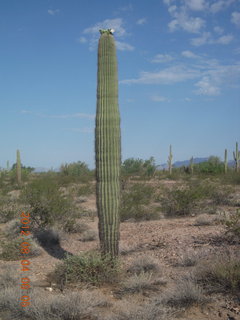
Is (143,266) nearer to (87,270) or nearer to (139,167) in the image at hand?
(87,270)

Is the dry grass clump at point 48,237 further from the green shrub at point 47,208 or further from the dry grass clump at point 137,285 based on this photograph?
the dry grass clump at point 137,285

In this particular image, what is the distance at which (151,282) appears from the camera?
5.89 metres

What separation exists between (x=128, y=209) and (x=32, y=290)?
23.2 ft

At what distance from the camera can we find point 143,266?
21.8 feet

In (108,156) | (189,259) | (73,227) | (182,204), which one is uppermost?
(108,156)

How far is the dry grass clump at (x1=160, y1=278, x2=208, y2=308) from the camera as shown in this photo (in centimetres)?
498

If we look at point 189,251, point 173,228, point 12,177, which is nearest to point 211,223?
point 173,228

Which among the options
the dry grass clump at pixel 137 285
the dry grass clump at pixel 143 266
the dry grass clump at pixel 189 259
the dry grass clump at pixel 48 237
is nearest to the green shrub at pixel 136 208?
the dry grass clump at pixel 48 237

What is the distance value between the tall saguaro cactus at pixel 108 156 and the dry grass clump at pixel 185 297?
185cm

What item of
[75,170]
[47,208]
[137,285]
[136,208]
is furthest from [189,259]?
[75,170]

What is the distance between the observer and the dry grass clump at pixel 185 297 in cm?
498

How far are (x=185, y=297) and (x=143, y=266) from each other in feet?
5.65

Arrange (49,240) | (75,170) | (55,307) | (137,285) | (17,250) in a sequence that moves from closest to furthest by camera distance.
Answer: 1. (55,307)
2. (137,285)
3. (17,250)
4. (49,240)
5. (75,170)

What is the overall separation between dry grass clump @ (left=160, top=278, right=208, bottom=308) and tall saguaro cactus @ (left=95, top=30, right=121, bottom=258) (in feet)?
6.07
